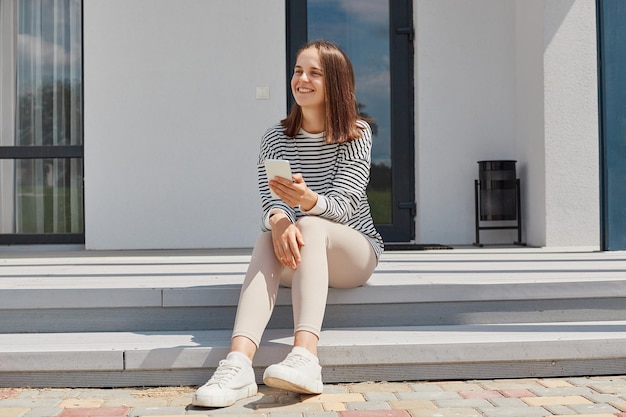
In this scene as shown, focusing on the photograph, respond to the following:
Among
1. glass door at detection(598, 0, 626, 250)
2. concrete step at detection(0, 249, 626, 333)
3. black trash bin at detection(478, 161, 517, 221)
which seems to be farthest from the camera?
black trash bin at detection(478, 161, 517, 221)

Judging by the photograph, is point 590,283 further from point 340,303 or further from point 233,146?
point 233,146

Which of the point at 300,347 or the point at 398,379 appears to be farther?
the point at 398,379

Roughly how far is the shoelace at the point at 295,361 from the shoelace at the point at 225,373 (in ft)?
0.47

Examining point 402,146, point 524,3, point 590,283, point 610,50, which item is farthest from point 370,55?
point 590,283

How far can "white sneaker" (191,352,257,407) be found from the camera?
210 cm

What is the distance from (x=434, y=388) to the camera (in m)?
2.37

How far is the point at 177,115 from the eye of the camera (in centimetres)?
572

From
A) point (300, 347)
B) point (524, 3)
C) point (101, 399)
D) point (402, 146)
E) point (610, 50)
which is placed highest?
point (524, 3)

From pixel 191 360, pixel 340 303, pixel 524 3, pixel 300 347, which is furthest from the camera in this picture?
pixel 524 3

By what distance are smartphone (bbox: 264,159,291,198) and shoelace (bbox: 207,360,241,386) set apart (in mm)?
594

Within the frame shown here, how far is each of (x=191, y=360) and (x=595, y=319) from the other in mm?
1549

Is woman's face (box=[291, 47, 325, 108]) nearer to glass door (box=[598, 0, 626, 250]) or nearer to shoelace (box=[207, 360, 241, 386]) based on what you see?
shoelace (box=[207, 360, 241, 386])

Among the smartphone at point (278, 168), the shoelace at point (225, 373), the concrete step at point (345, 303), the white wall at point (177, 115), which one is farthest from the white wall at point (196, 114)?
the shoelace at point (225, 373)

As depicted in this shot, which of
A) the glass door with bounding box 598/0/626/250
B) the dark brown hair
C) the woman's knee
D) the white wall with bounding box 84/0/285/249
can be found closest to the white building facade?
the white wall with bounding box 84/0/285/249
